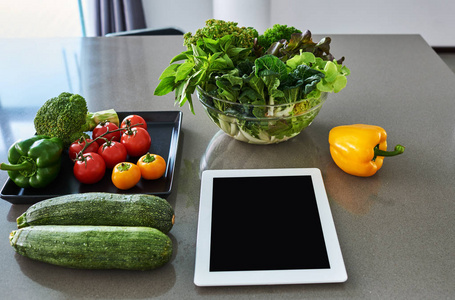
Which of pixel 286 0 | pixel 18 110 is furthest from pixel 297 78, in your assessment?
pixel 286 0

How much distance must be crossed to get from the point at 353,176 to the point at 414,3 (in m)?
2.93

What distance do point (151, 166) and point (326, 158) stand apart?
47 centimetres

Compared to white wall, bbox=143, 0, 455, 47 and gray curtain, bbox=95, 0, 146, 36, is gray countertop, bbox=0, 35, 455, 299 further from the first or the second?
Result: white wall, bbox=143, 0, 455, 47

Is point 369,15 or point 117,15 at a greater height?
point 117,15

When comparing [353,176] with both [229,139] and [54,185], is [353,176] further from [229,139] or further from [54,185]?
[54,185]

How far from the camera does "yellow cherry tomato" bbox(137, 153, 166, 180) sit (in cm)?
104

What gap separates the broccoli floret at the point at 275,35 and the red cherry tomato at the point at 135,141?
0.41 meters

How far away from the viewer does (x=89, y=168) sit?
3.38ft

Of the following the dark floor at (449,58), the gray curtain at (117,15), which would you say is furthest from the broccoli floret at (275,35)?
the dark floor at (449,58)

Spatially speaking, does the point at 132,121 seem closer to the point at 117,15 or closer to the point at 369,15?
the point at 117,15

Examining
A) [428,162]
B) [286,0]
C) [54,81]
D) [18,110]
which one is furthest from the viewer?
[286,0]

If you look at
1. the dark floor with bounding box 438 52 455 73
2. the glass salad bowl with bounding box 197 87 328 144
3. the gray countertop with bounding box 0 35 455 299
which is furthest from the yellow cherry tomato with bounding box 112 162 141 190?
the dark floor with bounding box 438 52 455 73

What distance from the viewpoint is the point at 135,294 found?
2.65 ft

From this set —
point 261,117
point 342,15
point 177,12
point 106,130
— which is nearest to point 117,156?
point 106,130
